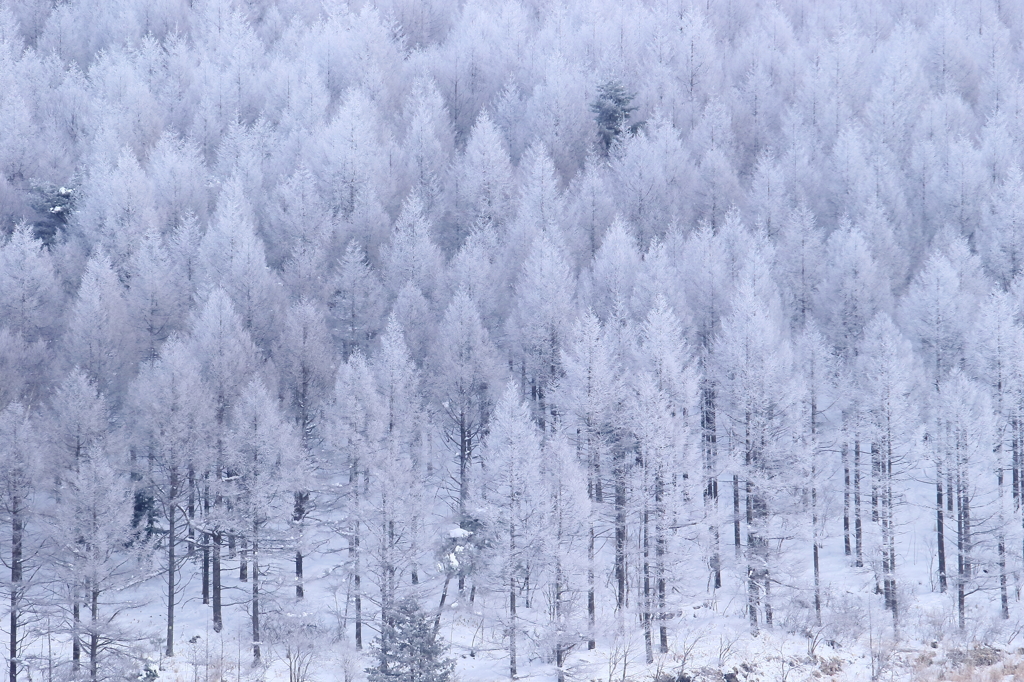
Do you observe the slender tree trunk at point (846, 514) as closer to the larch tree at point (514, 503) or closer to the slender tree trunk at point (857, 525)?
the slender tree trunk at point (857, 525)

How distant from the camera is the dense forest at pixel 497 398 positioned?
32.1 m

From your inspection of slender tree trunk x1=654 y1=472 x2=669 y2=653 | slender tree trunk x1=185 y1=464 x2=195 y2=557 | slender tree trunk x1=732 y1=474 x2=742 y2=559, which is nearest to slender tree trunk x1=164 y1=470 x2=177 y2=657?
slender tree trunk x1=185 y1=464 x2=195 y2=557

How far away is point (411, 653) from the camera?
92.1 ft

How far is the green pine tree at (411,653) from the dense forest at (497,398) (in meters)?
0.13

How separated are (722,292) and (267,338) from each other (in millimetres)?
22687

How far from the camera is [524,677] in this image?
30656 mm

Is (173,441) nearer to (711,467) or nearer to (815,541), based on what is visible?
(711,467)

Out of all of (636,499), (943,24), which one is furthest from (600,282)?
(943,24)

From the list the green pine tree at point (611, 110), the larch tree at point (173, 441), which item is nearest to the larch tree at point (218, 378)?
the larch tree at point (173, 441)

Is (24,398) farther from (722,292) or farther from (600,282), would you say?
(722,292)

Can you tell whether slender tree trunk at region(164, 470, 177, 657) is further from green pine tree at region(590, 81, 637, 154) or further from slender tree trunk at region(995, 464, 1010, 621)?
green pine tree at region(590, 81, 637, 154)

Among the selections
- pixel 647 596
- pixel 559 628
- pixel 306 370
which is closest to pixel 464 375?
pixel 306 370

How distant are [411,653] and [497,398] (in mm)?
14060

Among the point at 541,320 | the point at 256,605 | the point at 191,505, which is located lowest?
the point at 256,605
